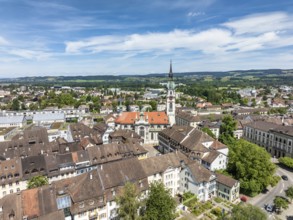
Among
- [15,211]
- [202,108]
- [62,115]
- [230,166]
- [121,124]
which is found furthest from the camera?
[202,108]

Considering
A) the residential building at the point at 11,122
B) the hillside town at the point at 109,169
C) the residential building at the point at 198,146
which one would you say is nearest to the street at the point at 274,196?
the hillside town at the point at 109,169

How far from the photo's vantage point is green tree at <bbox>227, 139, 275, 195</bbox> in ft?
172

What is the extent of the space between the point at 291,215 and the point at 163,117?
59.9 meters

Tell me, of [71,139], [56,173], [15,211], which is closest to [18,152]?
[56,173]

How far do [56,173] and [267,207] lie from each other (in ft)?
159

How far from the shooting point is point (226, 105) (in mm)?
193625

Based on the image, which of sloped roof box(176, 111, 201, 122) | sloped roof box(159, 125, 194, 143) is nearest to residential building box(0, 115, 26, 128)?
sloped roof box(159, 125, 194, 143)

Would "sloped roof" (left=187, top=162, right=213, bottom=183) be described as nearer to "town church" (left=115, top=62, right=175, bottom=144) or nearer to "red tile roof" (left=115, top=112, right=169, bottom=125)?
"town church" (left=115, top=62, right=175, bottom=144)

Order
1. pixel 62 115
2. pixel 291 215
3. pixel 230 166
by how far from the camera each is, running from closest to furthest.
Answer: pixel 291 215, pixel 230 166, pixel 62 115

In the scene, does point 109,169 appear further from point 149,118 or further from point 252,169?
point 149,118

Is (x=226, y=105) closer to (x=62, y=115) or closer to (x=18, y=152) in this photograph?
(x=62, y=115)

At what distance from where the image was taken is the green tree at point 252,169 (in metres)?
52.5

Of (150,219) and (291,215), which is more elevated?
(150,219)

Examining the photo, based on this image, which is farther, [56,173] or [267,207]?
[56,173]
